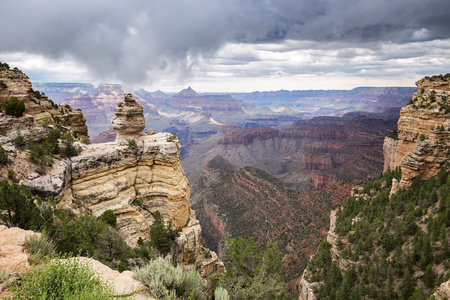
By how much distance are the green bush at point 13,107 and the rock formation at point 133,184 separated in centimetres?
599

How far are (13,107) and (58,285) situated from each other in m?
20.6

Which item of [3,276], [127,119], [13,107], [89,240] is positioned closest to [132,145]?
[127,119]

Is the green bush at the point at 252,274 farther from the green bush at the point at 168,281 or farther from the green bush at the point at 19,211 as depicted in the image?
the green bush at the point at 19,211

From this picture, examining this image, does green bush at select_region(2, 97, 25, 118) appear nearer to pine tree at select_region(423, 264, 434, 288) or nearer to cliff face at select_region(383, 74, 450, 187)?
pine tree at select_region(423, 264, 434, 288)

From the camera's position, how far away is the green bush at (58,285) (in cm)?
692

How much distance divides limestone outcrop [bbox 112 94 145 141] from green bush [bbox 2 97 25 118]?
782cm

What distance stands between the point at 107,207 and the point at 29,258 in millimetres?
13812

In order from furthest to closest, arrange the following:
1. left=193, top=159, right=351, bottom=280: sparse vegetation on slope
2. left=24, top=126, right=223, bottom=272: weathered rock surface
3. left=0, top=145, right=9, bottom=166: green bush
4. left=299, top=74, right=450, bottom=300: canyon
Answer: left=193, top=159, right=351, bottom=280: sparse vegetation on slope < left=299, top=74, right=450, bottom=300: canyon < left=24, top=126, right=223, bottom=272: weathered rock surface < left=0, top=145, right=9, bottom=166: green bush

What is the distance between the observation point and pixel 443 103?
31.1m

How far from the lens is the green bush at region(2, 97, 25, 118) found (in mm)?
21016

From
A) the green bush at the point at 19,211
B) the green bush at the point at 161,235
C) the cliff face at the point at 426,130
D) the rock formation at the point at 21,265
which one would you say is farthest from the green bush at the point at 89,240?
the cliff face at the point at 426,130

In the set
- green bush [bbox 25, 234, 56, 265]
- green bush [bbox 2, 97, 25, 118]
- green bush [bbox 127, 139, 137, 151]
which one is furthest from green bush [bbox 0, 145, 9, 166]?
green bush [bbox 25, 234, 56, 265]

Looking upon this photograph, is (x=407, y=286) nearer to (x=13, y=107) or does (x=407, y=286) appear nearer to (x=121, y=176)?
(x=121, y=176)

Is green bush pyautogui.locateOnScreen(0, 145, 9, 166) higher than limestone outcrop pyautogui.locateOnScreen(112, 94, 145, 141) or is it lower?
lower
